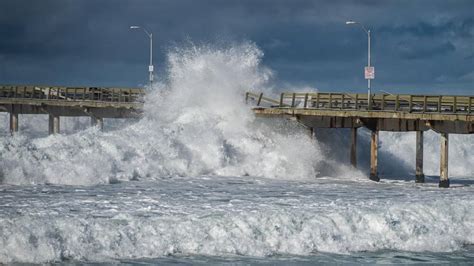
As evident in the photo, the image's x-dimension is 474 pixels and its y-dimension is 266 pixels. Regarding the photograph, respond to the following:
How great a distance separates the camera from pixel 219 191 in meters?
27.7

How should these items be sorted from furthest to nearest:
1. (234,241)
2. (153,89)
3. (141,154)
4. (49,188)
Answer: (153,89) < (141,154) < (49,188) < (234,241)

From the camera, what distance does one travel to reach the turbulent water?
59.8 feet

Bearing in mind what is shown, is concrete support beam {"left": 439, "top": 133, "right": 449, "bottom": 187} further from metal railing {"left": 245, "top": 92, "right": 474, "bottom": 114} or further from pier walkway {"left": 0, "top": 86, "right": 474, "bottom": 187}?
metal railing {"left": 245, "top": 92, "right": 474, "bottom": 114}

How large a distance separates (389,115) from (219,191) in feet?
35.3

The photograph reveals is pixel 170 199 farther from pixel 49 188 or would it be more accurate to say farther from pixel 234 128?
pixel 234 128

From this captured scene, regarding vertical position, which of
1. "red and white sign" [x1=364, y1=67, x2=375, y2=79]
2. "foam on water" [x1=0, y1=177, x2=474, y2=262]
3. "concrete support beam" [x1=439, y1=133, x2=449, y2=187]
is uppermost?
"red and white sign" [x1=364, y1=67, x2=375, y2=79]

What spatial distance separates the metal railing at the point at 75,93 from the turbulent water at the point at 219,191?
14.2 feet

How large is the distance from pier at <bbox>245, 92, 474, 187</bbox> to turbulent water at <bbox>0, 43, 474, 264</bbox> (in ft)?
3.48

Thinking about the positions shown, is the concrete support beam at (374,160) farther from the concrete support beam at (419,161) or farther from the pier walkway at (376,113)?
the concrete support beam at (419,161)

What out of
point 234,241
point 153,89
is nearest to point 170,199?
point 234,241

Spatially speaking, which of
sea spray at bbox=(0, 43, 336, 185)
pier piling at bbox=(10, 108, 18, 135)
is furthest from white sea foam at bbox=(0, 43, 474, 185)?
pier piling at bbox=(10, 108, 18, 135)

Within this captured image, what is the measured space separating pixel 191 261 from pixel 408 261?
417 centimetres

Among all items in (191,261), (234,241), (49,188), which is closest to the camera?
(191,261)

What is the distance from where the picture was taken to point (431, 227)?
21016 millimetres
